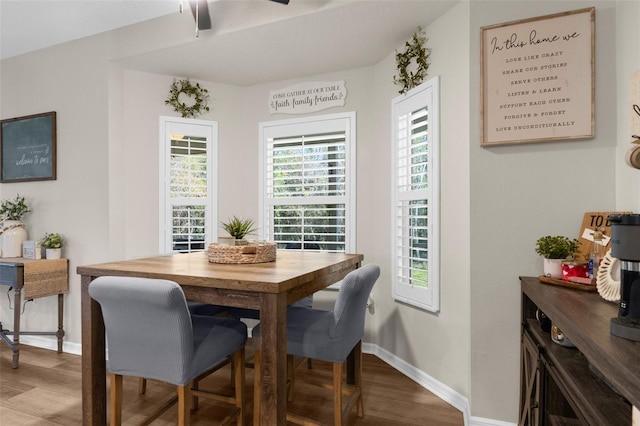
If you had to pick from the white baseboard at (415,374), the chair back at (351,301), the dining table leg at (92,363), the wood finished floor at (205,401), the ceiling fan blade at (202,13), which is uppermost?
the ceiling fan blade at (202,13)

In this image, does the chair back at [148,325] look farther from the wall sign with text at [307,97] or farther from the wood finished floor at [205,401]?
the wall sign with text at [307,97]

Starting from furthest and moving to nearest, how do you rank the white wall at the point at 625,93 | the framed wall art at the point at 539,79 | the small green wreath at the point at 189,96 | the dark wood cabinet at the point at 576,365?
the small green wreath at the point at 189,96, the framed wall art at the point at 539,79, the white wall at the point at 625,93, the dark wood cabinet at the point at 576,365

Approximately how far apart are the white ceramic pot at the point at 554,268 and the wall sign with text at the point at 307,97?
217 centimetres

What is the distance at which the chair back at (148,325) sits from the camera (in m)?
1.46

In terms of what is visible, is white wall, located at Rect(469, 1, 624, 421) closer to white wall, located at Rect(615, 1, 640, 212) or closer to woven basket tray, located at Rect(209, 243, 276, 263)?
white wall, located at Rect(615, 1, 640, 212)

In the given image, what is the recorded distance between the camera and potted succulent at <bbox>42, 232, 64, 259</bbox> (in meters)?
3.25

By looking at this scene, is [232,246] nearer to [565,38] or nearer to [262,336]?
[262,336]

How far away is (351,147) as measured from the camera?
3254 mm

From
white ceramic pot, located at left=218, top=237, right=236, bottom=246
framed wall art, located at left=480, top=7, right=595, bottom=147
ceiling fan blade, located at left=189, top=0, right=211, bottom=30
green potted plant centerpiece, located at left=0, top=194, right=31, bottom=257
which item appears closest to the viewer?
framed wall art, located at left=480, top=7, right=595, bottom=147

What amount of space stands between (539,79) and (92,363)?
8.99ft

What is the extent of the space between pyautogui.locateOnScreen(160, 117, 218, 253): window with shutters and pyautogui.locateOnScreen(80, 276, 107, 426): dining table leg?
1574 mm

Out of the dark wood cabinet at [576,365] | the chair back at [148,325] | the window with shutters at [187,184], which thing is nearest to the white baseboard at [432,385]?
the dark wood cabinet at [576,365]

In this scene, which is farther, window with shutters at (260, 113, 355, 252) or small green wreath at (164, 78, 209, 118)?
small green wreath at (164, 78, 209, 118)

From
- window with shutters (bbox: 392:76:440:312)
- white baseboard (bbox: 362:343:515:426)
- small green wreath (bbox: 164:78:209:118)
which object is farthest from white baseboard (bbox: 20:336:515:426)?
small green wreath (bbox: 164:78:209:118)
